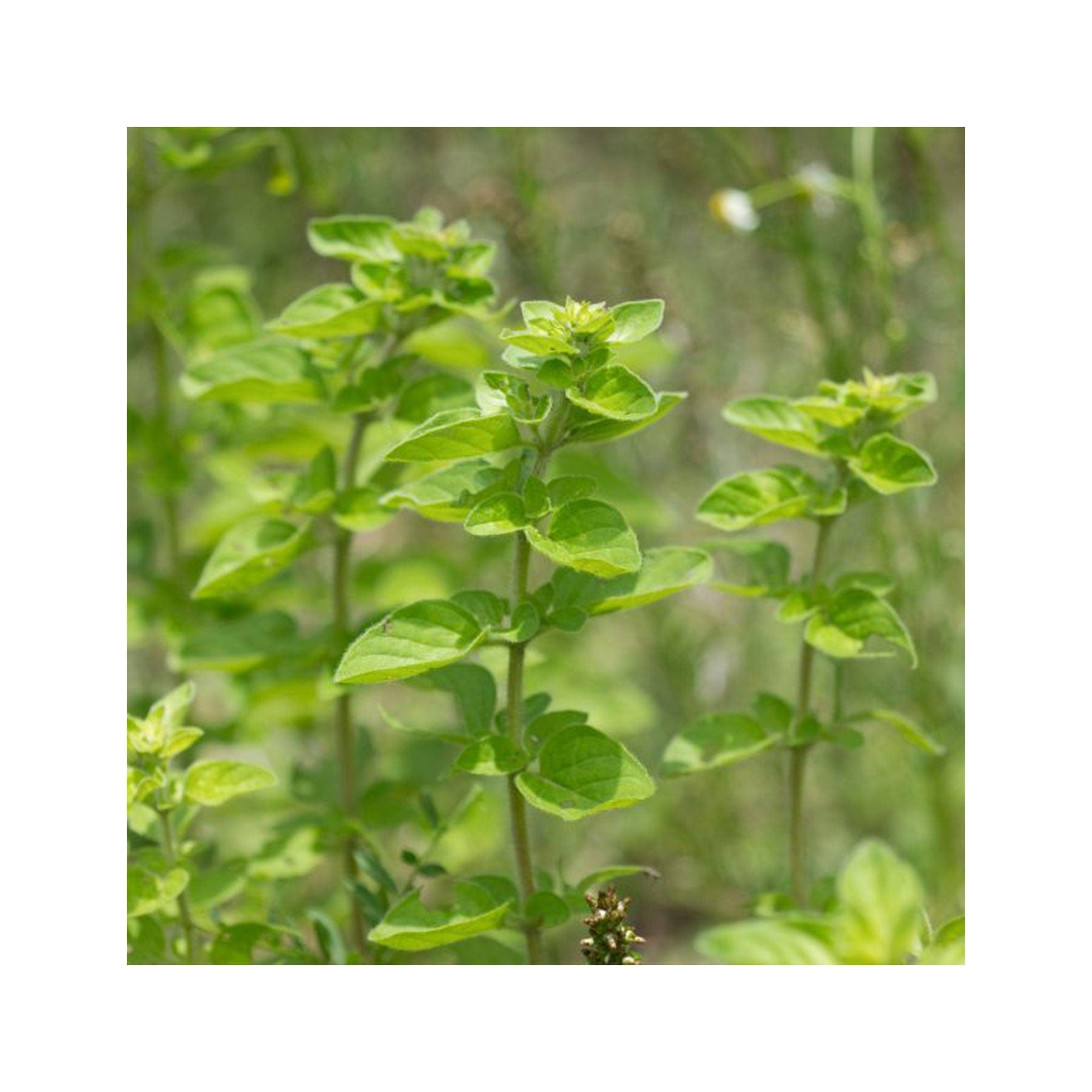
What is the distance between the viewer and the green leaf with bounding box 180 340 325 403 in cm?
141

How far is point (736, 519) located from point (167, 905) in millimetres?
674

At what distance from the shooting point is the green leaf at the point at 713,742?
1.35 metres

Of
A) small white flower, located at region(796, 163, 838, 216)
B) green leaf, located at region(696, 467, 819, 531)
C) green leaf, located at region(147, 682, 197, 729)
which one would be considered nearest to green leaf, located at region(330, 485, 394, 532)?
green leaf, located at region(147, 682, 197, 729)

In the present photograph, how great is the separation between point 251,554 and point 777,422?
547mm

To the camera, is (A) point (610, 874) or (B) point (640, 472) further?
(B) point (640, 472)

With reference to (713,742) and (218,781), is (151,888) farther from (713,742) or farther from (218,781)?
(713,742)

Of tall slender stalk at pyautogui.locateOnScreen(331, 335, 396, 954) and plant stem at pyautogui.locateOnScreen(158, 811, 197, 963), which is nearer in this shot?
plant stem at pyautogui.locateOnScreen(158, 811, 197, 963)

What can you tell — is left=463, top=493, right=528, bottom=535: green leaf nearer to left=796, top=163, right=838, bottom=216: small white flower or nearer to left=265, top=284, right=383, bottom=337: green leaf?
left=265, top=284, right=383, bottom=337: green leaf

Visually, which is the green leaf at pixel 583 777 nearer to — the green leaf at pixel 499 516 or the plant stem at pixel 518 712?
the plant stem at pixel 518 712

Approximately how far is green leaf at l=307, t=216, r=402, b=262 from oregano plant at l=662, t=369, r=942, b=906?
39 cm

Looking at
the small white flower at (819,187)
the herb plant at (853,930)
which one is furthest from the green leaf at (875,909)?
the small white flower at (819,187)

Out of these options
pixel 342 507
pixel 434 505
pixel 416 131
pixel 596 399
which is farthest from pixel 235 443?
pixel 416 131

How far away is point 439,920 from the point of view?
1.19 metres

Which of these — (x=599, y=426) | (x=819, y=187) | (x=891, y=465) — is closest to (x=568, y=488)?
(x=599, y=426)
